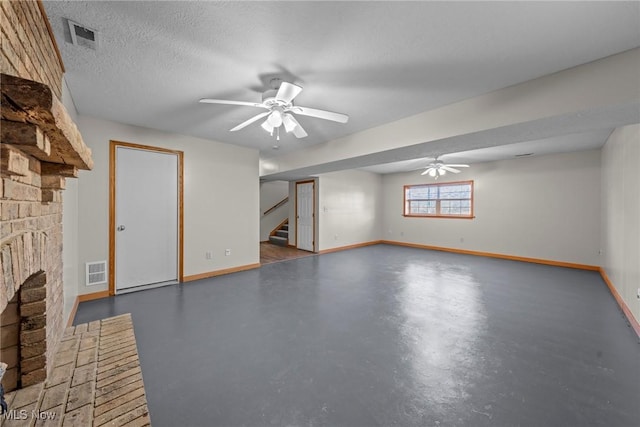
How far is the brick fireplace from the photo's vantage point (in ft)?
2.36

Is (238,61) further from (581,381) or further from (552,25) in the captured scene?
(581,381)

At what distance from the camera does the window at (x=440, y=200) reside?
6566 mm

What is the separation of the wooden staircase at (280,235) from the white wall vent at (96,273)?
4.56 m

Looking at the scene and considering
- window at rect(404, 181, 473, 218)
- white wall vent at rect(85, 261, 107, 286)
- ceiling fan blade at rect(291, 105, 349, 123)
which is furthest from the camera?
window at rect(404, 181, 473, 218)

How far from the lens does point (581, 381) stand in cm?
177

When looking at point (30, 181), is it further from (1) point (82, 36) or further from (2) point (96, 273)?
(2) point (96, 273)

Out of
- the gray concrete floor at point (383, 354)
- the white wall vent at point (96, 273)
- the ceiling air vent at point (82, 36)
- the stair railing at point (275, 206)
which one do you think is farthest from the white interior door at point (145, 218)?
the stair railing at point (275, 206)

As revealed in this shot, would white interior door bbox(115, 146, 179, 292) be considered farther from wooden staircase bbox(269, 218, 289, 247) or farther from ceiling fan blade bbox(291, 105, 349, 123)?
wooden staircase bbox(269, 218, 289, 247)

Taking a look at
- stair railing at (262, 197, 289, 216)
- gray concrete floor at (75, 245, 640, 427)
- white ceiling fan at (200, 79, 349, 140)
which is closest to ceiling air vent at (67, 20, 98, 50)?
white ceiling fan at (200, 79, 349, 140)

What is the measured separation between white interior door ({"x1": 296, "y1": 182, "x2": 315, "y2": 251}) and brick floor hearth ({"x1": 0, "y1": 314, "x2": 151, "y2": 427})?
4947mm

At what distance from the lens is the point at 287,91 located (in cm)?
209

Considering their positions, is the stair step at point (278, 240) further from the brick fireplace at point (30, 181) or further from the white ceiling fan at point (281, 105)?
the brick fireplace at point (30, 181)

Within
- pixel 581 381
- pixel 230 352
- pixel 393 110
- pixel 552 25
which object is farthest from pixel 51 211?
pixel 581 381

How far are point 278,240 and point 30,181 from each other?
6.80 m
